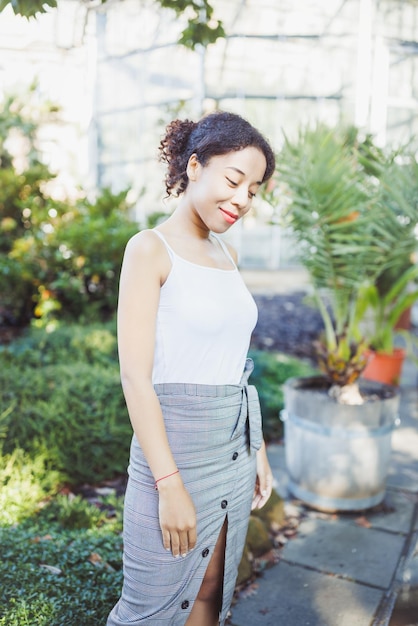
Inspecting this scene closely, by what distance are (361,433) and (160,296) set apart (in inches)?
79.1

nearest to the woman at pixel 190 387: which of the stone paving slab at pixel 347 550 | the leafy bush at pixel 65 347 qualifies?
the stone paving slab at pixel 347 550

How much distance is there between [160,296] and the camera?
4.94 feet

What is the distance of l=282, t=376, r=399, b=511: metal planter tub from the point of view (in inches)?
126

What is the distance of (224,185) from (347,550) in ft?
6.70

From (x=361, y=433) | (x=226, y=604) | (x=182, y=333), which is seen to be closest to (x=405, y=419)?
(x=361, y=433)

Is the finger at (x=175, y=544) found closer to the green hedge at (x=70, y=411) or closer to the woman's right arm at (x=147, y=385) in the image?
the woman's right arm at (x=147, y=385)

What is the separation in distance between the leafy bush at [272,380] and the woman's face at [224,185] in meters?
2.84

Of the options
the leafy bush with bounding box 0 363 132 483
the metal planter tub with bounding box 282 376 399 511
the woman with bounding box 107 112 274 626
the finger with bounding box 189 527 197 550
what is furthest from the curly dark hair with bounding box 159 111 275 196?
the leafy bush with bounding box 0 363 132 483

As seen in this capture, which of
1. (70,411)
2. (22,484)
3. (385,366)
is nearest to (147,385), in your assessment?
(22,484)

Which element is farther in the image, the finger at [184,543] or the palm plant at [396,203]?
the palm plant at [396,203]

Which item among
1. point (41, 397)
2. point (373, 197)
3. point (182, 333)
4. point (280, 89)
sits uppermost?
point (280, 89)

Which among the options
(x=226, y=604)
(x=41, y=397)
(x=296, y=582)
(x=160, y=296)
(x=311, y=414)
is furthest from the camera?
(x=41, y=397)

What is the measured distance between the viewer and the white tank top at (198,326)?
59.6 inches

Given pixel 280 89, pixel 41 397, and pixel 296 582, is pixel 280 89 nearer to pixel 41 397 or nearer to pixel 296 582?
pixel 41 397
